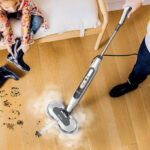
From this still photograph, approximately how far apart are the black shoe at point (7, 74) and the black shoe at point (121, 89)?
2.22 feet

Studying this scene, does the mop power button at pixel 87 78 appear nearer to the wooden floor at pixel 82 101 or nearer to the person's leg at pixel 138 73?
the person's leg at pixel 138 73

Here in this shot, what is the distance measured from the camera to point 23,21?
3.62ft

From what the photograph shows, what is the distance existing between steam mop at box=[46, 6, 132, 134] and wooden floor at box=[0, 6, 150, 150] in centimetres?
8

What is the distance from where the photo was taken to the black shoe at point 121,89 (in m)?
1.35

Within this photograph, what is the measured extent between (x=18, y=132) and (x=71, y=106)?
1.86 ft

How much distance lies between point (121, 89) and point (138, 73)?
26 centimetres

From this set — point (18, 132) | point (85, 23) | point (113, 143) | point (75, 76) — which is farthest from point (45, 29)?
point (113, 143)

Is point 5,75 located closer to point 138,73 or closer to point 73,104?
point 73,104

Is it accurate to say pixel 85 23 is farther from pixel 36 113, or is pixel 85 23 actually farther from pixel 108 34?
pixel 36 113

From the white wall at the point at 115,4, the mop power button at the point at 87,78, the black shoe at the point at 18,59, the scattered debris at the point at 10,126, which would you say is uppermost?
the mop power button at the point at 87,78

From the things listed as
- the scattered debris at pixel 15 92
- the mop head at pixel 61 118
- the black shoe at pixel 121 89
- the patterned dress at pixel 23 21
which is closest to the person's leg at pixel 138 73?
the black shoe at pixel 121 89

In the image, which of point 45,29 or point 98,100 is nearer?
point 45,29

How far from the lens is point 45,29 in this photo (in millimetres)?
1152

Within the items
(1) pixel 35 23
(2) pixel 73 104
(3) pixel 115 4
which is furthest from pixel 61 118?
(3) pixel 115 4
